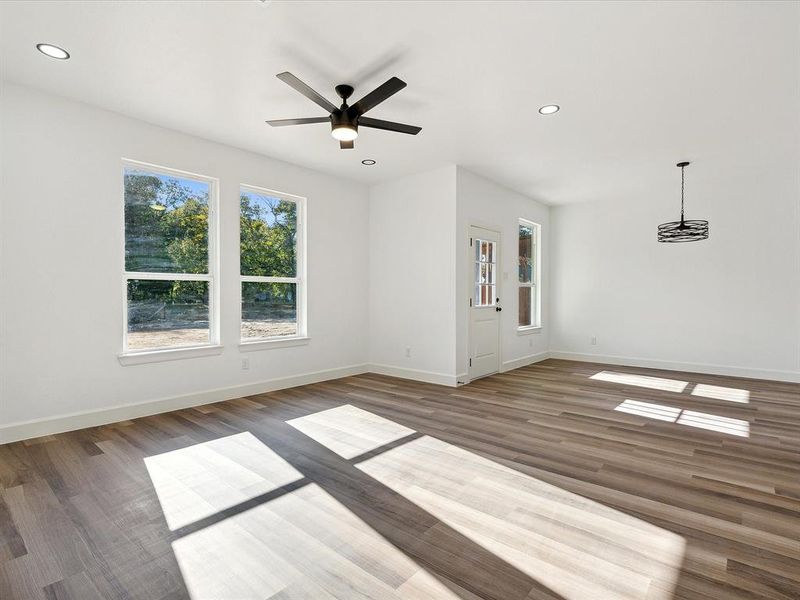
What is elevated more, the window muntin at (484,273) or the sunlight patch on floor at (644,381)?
the window muntin at (484,273)

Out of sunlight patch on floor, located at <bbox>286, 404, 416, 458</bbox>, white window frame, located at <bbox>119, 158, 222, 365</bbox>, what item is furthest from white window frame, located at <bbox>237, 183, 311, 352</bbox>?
sunlight patch on floor, located at <bbox>286, 404, 416, 458</bbox>

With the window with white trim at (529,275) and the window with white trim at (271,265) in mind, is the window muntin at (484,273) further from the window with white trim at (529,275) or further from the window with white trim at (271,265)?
the window with white trim at (271,265)

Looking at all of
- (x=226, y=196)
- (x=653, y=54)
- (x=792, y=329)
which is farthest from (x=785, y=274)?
(x=226, y=196)

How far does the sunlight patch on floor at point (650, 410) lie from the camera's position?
13.3ft

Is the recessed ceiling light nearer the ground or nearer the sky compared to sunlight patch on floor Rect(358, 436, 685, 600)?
nearer the sky

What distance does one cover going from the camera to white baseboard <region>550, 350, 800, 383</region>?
5711mm

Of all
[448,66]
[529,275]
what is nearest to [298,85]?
[448,66]

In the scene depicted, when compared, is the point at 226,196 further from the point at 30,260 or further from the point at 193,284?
the point at 30,260

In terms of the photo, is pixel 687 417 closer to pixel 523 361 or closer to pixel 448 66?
pixel 523 361

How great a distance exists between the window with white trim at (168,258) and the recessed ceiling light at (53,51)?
45.1 inches

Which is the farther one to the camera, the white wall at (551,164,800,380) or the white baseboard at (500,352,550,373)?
the white baseboard at (500,352,550,373)

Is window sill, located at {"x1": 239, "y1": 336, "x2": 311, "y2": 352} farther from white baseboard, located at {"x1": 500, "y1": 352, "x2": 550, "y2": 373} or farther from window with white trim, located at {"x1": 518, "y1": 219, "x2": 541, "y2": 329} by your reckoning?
window with white trim, located at {"x1": 518, "y1": 219, "x2": 541, "y2": 329}

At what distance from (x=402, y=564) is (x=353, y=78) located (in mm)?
3208

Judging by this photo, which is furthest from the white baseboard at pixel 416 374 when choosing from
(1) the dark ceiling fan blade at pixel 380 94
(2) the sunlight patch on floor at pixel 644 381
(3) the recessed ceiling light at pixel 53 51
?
(3) the recessed ceiling light at pixel 53 51
